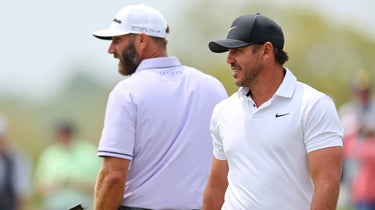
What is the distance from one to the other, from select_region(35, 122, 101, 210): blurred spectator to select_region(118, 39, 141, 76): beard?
797cm

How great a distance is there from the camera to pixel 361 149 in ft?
51.1

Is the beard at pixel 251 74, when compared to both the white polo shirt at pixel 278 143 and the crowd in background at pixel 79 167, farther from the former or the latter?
the crowd in background at pixel 79 167

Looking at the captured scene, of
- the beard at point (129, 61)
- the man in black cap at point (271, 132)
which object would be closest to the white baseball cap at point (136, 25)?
the beard at point (129, 61)

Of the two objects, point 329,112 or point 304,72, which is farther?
point 304,72

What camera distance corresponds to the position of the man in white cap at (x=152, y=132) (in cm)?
768

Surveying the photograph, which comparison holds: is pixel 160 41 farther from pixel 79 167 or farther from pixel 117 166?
pixel 79 167

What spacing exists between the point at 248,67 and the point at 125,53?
1.36m

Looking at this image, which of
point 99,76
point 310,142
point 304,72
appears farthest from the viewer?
point 99,76

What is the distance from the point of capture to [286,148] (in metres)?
6.67

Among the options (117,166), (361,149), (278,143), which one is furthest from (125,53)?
(361,149)

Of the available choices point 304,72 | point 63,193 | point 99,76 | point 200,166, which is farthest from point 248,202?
point 99,76

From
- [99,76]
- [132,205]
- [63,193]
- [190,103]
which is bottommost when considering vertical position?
[99,76]

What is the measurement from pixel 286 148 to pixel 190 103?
1325 mm

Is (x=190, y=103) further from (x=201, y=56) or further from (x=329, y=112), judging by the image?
(x=201, y=56)
